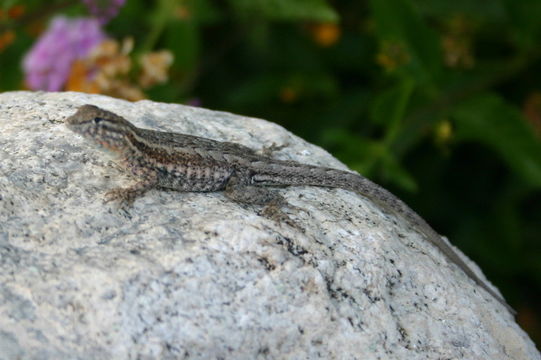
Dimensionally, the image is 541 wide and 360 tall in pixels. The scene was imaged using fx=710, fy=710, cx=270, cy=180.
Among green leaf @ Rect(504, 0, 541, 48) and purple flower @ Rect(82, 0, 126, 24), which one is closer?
purple flower @ Rect(82, 0, 126, 24)

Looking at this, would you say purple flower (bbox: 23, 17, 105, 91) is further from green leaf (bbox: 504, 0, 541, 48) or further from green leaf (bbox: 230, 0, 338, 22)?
green leaf (bbox: 504, 0, 541, 48)

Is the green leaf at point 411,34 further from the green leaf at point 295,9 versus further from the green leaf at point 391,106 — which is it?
the green leaf at point 295,9

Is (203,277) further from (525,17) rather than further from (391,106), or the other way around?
(525,17)

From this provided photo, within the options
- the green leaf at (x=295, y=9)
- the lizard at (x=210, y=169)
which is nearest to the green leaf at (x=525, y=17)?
the green leaf at (x=295, y=9)

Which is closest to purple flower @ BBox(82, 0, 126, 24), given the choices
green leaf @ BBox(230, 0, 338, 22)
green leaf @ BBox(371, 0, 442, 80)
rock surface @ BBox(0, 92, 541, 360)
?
green leaf @ BBox(230, 0, 338, 22)

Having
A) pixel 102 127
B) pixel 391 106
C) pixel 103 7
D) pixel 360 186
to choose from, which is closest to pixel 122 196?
pixel 102 127

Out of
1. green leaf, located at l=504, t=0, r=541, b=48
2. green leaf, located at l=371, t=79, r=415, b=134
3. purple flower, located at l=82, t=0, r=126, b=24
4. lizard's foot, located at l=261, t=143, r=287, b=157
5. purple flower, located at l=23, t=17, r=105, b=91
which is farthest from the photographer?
green leaf, located at l=504, t=0, r=541, b=48

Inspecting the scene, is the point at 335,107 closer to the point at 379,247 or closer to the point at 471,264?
the point at 471,264
